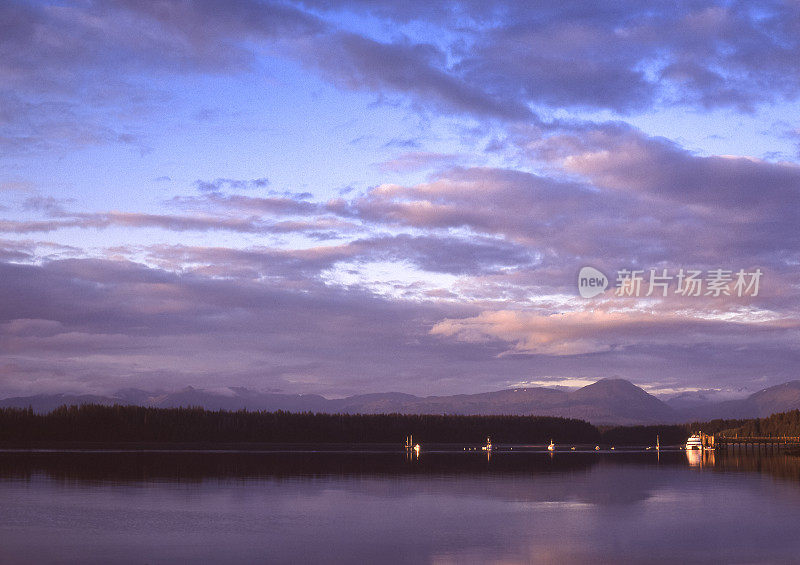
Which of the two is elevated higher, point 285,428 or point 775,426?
point 775,426

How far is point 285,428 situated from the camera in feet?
505

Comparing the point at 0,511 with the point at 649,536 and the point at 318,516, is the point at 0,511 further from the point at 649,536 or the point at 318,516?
the point at 649,536

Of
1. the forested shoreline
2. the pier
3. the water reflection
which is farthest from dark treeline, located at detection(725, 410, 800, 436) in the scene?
the water reflection

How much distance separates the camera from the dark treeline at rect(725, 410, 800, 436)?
140125 mm

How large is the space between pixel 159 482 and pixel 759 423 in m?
128

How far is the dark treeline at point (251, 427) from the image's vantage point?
137m

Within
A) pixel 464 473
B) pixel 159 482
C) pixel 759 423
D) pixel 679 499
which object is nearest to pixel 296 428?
pixel 759 423

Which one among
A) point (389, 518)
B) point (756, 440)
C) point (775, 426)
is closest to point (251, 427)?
point (756, 440)

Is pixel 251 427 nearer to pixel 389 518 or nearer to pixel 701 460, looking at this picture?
pixel 701 460

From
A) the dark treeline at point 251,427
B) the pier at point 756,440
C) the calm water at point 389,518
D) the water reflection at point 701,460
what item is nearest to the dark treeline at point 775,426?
the pier at point 756,440

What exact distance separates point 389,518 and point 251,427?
120 metres

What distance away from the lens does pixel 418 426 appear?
16612 cm

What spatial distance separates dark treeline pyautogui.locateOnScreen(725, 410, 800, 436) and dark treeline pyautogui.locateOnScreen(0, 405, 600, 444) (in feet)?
110

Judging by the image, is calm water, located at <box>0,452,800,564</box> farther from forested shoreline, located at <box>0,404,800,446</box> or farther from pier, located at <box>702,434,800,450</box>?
forested shoreline, located at <box>0,404,800,446</box>
